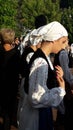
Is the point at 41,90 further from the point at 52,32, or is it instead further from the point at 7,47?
the point at 7,47

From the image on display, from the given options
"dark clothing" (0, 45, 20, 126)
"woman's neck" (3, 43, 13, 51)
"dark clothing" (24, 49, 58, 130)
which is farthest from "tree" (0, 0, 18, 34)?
"dark clothing" (24, 49, 58, 130)

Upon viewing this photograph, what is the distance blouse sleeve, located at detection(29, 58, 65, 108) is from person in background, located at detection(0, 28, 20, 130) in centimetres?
214

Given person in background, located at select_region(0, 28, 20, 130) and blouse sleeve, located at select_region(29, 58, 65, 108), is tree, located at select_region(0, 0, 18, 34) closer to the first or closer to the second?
person in background, located at select_region(0, 28, 20, 130)

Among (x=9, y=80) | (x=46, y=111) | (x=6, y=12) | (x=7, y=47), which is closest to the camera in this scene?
(x=46, y=111)

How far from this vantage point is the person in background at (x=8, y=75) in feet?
19.7

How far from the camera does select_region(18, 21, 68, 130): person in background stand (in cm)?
366

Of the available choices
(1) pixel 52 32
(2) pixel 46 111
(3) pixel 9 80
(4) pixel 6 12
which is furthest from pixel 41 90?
(4) pixel 6 12

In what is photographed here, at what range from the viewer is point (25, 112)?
3836 mm

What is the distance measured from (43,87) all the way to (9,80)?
2403 millimetres

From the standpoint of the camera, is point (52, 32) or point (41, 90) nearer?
point (41, 90)

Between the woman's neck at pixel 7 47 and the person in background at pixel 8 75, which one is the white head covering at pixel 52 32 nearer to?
the person in background at pixel 8 75

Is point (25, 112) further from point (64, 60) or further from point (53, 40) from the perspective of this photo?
point (64, 60)

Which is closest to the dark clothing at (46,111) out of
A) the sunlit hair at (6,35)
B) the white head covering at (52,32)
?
the white head covering at (52,32)

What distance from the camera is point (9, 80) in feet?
19.7
